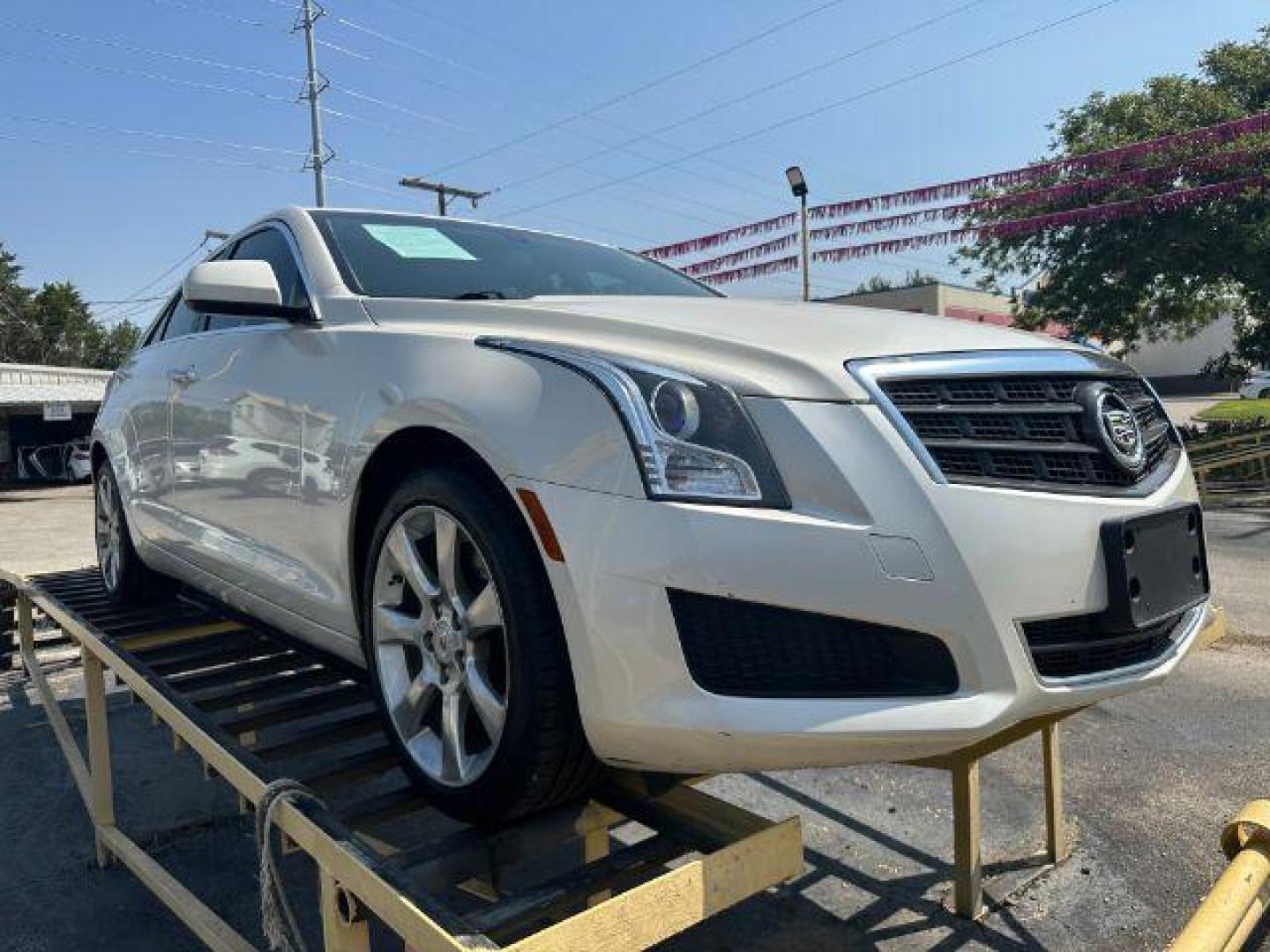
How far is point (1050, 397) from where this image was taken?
1998 millimetres

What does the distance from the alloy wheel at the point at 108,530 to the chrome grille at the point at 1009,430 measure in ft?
12.4

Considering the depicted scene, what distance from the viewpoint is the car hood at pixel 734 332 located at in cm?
179

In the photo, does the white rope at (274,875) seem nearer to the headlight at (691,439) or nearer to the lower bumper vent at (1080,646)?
the headlight at (691,439)

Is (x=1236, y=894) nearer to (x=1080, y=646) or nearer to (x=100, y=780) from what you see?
(x=1080, y=646)

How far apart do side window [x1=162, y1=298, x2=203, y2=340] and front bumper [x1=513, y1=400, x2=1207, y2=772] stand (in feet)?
8.84

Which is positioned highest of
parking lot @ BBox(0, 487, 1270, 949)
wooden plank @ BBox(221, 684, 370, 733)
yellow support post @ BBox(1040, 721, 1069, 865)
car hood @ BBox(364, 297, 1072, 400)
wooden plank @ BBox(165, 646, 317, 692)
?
car hood @ BBox(364, 297, 1072, 400)

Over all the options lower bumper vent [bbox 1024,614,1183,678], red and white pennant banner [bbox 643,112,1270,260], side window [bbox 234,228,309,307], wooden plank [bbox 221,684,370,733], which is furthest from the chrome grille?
A: red and white pennant banner [bbox 643,112,1270,260]

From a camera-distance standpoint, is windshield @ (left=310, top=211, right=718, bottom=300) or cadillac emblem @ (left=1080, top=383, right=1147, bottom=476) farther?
windshield @ (left=310, top=211, right=718, bottom=300)

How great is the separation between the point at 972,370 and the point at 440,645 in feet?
4.05

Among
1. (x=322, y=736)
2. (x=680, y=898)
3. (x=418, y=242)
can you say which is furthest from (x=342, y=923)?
(x=418, y=242)

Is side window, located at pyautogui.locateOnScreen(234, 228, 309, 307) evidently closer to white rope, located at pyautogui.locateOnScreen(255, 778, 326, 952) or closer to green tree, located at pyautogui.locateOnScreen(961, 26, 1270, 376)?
white rope, located at pyautogui.locateOnScreen(255, 778, 326, 952)

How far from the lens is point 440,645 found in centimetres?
215

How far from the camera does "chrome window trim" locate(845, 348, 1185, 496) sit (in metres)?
1.76

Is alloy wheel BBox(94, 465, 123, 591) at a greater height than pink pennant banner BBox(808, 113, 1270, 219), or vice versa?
pink pennant banner BBox(808, 113, 1270, 219)
